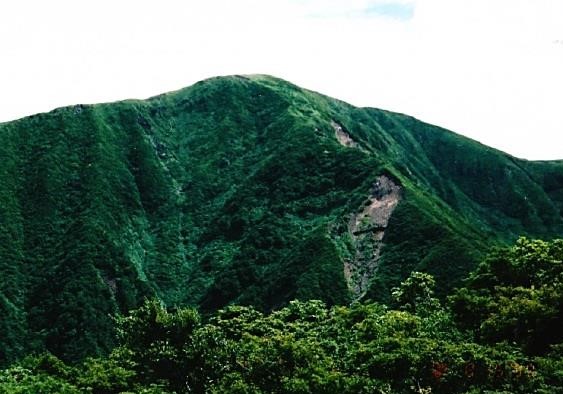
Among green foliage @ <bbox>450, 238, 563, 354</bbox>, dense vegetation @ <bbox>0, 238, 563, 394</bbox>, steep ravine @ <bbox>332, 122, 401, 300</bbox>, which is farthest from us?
steep ravine @ <bbox>332, 122, 401, 300</bbox>

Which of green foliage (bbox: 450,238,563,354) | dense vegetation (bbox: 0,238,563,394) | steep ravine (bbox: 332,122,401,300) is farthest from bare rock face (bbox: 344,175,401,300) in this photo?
green foliage (bbox: 450,238,563,354)

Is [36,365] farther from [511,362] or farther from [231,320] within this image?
[511,362]

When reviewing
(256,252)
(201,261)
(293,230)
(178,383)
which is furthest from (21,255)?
(178,383)

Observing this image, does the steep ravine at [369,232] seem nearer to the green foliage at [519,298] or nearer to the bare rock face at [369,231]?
the bare rock face at [369,231]

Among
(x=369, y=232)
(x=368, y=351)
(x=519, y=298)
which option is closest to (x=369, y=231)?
(x=369, y=232)

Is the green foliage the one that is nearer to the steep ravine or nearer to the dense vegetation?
the dense vegetation

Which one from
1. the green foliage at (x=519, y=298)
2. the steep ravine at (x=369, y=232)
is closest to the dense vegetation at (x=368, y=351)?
the green foliage at (x=519, y=298)
